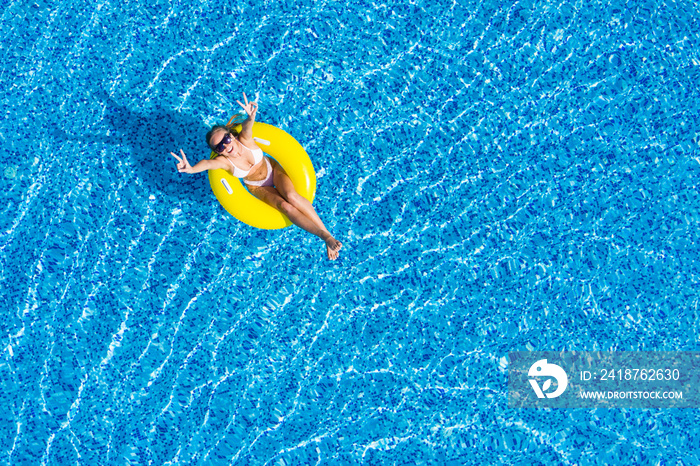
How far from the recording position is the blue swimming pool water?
12.6 feet

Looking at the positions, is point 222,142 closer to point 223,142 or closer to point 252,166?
point 223,142

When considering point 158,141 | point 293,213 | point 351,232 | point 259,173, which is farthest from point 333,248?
point 158,141

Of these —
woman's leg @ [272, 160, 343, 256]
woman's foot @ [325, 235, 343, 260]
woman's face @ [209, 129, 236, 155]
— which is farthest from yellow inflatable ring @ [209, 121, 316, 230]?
woman's foot @ [325, 235, 343, 260]

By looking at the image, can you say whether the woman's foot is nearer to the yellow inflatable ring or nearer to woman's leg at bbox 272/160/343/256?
woman's leg at bbox 272/160/343/256

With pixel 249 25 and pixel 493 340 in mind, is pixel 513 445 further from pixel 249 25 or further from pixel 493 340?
pixel 249 25

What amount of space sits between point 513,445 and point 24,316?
3.83m

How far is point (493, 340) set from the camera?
153 inches

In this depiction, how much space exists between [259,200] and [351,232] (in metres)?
0.76

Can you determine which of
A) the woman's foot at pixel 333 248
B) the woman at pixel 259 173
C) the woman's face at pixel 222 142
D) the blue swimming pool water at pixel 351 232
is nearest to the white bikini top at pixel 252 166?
the woman at pixel 259 173

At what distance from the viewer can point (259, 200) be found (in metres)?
3.60

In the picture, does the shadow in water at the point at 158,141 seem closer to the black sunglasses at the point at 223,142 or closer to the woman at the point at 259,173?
the woman at the point at 259,173

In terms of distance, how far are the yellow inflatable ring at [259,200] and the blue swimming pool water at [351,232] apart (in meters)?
0.36

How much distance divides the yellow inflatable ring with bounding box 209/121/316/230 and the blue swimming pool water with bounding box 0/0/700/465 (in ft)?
1.18

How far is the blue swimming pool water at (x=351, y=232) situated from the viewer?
152 inches
